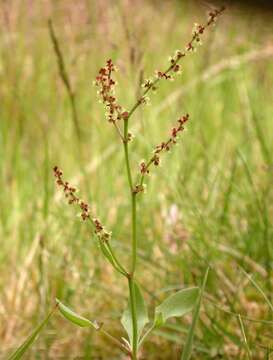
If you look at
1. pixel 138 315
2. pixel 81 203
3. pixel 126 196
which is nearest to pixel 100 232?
pixel 81 203

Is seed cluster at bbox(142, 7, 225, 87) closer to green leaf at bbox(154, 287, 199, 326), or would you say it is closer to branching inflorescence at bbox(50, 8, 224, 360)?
branching inflorescence at bbox(50, 8, 224, 360)

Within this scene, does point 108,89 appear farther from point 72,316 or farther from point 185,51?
point 72,316

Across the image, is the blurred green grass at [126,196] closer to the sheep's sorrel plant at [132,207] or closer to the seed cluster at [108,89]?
the sheep's sorrel plant at [132,207]

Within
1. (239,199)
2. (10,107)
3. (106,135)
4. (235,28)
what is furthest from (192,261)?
(235,28)

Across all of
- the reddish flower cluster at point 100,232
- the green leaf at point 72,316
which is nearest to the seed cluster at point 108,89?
the reddish flower cluster at point 100,232

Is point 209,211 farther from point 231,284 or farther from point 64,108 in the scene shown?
point 64,108

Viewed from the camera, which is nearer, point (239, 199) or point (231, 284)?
point (231, 284)
